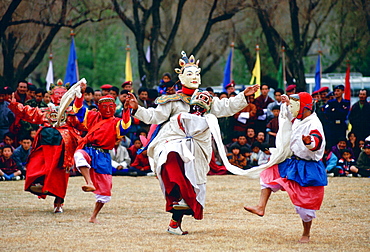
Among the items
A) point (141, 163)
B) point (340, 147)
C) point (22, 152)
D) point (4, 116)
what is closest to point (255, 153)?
point (340, 147)

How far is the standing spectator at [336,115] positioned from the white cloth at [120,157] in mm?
4475

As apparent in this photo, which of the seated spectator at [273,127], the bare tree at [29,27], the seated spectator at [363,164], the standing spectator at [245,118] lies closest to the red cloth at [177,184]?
the seated spectator at [273,127]

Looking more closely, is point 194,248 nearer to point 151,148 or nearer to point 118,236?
point 118,236

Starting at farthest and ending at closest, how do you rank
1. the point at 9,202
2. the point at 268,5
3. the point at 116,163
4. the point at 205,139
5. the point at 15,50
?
the point at 268,5
the point at 15,50
the point at 116,163
the point at 9,202
the point at 205,139

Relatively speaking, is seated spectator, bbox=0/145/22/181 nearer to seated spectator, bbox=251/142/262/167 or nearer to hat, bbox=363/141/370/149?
seated spectator, bbox=251/142/262/167

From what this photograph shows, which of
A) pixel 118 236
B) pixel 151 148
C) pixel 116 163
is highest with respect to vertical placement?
pixel 151 148

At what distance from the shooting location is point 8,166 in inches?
510

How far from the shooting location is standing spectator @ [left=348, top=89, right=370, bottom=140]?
1434 centimetres

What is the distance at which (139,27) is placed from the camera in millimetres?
19844

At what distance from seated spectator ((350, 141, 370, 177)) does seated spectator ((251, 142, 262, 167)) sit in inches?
78.1

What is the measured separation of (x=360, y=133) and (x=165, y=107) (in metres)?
8.00

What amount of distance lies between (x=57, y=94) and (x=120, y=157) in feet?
15.3

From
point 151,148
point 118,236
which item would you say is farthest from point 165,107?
point 118,236

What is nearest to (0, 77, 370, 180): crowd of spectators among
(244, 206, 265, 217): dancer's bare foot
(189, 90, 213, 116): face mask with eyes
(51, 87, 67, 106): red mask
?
(51, 87, 67, 106): red mask
